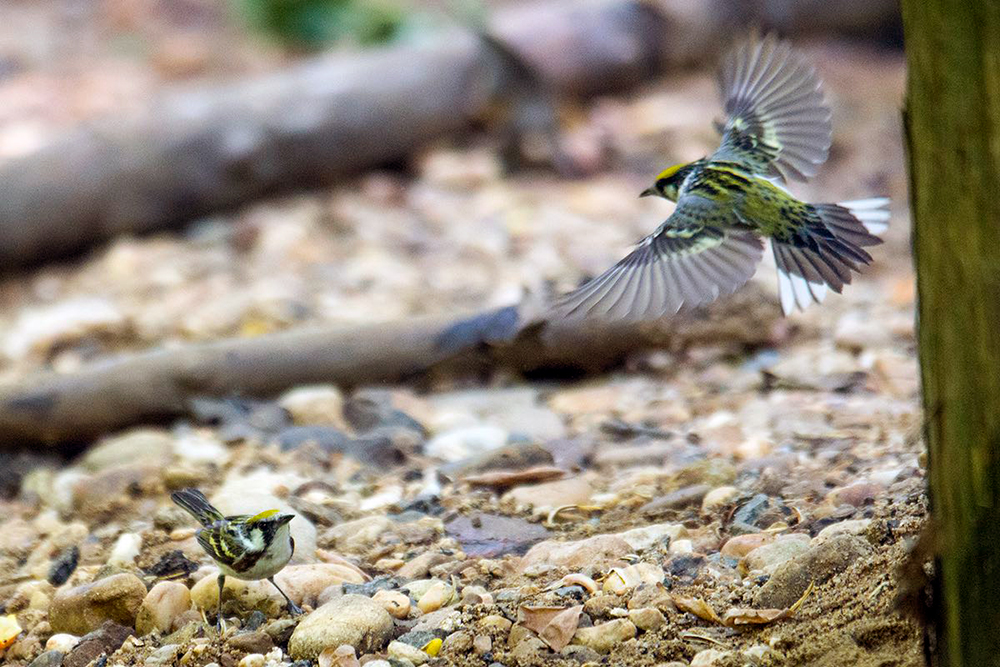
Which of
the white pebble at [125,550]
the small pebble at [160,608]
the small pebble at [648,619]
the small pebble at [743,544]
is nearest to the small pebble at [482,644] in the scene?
the small pebble at [648,619]

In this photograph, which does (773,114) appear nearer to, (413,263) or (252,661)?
(252,661)

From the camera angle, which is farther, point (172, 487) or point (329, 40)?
point (329, 40)

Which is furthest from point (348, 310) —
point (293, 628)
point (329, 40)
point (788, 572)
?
point (329, 40)

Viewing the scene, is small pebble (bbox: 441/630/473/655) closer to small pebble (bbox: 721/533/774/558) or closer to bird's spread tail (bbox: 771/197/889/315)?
small pebble (bbox: 721/533/774/558)

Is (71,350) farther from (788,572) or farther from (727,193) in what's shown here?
(788,572)

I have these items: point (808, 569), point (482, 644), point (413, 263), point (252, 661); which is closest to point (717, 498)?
point (808, 569)

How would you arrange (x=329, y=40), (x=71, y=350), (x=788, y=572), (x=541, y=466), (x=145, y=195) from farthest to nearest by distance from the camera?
(x=329, y=40)
(x=145, y=195)
(x=71, y=350)
(x=541, y=466)
(x=788, y=572)
